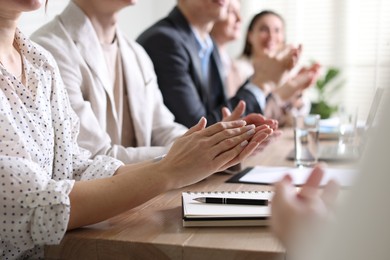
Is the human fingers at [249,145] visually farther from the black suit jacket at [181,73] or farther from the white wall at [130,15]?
the white wall at [130,15]

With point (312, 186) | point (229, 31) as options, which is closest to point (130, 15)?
point (229, 31)

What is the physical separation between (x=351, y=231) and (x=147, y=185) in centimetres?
71

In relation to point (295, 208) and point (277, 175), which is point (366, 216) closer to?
point (295, 208)

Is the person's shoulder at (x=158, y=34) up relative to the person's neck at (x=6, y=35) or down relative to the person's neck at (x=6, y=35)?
down

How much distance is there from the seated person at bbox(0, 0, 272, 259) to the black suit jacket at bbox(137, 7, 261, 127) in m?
0.84

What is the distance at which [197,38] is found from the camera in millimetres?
2512

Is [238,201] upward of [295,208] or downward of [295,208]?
downward

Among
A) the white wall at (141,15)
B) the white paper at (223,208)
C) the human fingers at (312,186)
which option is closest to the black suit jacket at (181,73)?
the white paper at (223,208)

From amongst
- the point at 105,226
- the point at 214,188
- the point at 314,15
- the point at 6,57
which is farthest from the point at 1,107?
the point at 314,15

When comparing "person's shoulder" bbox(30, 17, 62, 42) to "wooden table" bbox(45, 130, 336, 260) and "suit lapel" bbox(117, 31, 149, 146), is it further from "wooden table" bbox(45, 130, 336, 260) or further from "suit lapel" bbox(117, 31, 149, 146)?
"wooden table" bbox(45, 130, 336, 260)

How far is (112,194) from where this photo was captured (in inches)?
43.8

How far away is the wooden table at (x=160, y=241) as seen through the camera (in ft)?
3.17

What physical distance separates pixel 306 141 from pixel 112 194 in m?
0.85

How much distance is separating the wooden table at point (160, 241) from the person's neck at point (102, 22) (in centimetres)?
84
